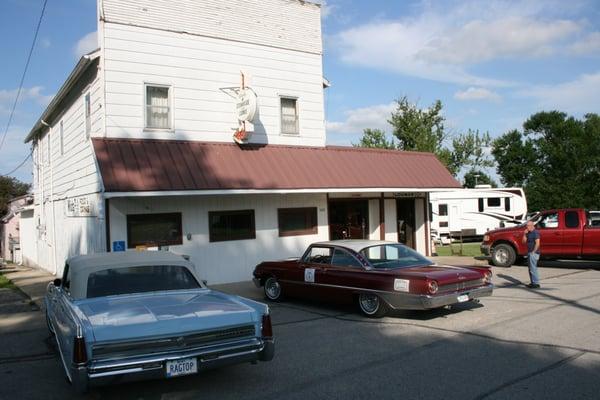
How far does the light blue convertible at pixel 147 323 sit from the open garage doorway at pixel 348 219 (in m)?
11.2

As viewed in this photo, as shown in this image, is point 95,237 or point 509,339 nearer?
point 509,339

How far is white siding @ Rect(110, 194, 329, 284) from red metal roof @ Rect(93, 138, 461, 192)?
0.94 metres

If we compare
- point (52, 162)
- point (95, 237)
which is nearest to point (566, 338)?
point (95, 237)

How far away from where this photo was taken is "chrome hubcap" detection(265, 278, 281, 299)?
11.8 metres

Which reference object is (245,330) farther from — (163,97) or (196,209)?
(163,97)

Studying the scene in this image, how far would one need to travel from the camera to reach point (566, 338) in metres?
7.62

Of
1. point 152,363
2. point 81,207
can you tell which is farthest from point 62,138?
point 152,363

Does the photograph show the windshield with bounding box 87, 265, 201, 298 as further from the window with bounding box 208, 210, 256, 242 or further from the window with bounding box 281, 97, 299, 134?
the window with bounding box 281, 97, 299, 134

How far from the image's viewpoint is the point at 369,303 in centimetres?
974

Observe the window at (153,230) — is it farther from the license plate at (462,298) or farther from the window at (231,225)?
the license plate at (462,298)

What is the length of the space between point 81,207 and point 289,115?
6801 millimetres

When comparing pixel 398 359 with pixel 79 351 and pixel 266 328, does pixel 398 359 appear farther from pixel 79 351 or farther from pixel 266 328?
pixel 79 351

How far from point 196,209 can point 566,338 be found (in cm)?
977

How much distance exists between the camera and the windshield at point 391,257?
397 inches
